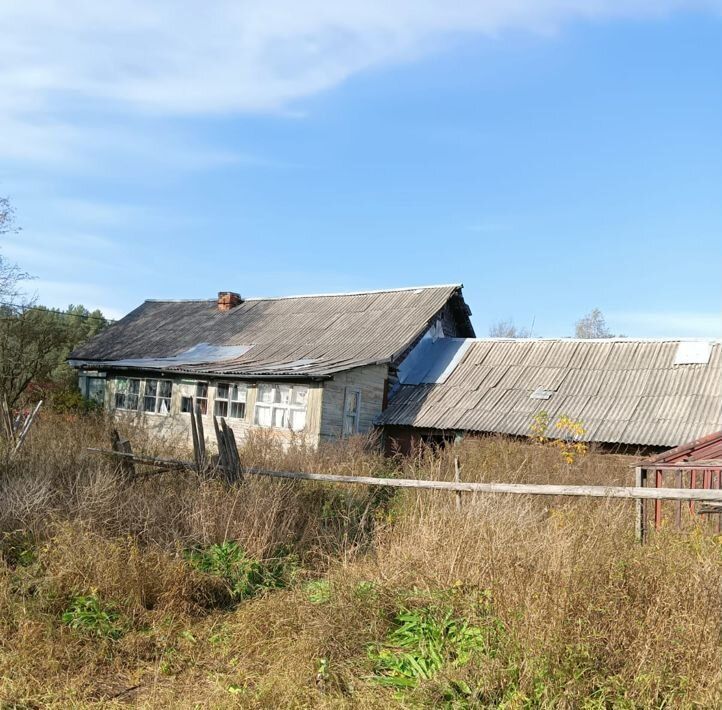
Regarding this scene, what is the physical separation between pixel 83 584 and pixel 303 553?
2.36 m

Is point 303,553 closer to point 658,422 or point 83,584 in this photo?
point 83,584

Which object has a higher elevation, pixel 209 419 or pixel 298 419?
pixel 298 419

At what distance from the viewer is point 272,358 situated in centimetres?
2398

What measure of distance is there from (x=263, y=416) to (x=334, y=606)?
16386 millimetres

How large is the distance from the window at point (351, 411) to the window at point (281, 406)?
3.92ft

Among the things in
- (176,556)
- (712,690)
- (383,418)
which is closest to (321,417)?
(383,418)

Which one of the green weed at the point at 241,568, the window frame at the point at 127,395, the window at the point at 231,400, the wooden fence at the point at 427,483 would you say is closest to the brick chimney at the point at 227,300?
the window frame at the point at 127,395

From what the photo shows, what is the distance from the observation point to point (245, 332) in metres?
27.4

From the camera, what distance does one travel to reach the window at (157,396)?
24.5 meters

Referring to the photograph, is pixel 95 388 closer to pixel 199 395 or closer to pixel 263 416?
pixel 199 395

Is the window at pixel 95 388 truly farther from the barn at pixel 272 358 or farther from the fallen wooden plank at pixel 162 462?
the fallen wooden plank at pixel 162 462

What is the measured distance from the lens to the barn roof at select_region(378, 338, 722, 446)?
59.3 feet

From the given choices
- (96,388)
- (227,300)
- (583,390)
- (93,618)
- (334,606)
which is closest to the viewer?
(334,606)

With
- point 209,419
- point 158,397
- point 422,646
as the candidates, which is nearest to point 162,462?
point 422,646
